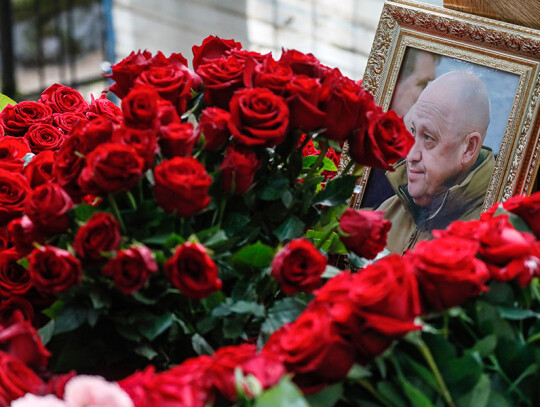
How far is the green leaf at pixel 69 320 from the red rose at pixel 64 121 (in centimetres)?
37

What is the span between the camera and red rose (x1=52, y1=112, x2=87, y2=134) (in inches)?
37.0

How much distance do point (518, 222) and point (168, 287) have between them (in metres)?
0.36

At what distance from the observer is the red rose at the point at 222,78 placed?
737 mm

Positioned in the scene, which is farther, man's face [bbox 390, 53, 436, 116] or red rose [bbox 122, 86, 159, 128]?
man's face [bbox 390, 53, 436, 116]

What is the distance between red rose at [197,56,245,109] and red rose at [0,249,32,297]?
273 millimetres

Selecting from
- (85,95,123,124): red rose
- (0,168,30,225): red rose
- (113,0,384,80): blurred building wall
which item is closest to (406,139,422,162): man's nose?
(85,95,123,124): red rose

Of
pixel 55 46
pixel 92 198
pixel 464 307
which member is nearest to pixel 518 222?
pixel 464 307

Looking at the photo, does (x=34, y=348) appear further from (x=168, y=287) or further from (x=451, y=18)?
(x=451, y=18)

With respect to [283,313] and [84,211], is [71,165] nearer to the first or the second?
[84,211]

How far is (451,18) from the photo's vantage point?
0.91 meters

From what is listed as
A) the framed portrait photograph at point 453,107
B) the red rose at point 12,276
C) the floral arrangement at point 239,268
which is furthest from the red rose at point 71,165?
the framed portrait photograph at point 453,107

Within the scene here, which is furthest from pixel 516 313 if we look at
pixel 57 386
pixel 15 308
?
pixel 15 308

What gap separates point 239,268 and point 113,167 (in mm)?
162

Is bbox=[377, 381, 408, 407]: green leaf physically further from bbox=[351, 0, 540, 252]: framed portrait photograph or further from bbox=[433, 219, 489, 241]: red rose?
bbox=[351, 0, 540, 252]: framed portrait photograph
